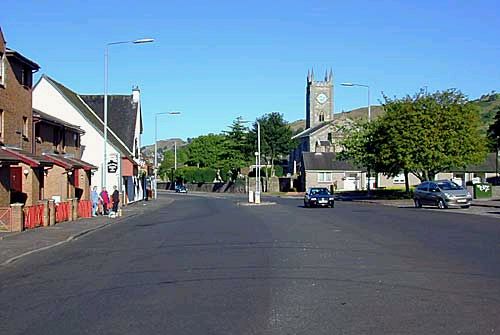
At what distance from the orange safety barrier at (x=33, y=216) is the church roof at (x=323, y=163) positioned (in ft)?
245

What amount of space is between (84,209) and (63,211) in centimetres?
403

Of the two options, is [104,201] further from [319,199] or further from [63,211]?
[319,199]

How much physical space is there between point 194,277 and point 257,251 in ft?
16.0

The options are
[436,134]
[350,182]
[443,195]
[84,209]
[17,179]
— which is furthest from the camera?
[350,182]

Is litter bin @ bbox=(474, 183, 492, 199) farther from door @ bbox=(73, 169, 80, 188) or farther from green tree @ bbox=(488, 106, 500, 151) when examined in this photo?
door @ bbox=(73, 169, 80, 188)

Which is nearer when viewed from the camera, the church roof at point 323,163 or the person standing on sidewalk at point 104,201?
the person standing on sidewalk at point 104,201

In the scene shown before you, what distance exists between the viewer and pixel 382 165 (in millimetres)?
Answer: 60312

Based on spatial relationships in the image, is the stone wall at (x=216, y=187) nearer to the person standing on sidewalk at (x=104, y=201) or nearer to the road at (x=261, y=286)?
the person standing on sidewalk at (x=104, y=201)

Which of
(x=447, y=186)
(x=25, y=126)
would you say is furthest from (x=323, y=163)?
(x=25, y=126)

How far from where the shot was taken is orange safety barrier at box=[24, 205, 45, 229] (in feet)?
93.7

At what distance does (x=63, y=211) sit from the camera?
3394 cm

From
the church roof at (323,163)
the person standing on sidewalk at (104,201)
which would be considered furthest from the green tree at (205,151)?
the person standing on sidewalk at (104,201)

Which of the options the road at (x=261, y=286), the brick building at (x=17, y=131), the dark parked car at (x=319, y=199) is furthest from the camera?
the dark parked car at (x=319, y=199)

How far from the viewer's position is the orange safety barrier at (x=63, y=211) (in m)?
33.1
